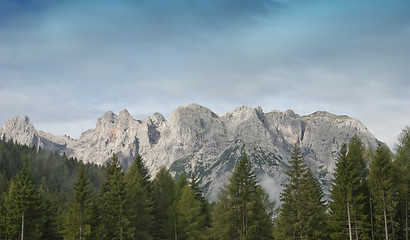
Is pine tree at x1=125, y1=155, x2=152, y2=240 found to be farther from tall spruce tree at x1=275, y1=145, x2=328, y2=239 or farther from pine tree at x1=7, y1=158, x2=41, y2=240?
tall spruce tree at x1=275, y1=145, x2=328, y2=239

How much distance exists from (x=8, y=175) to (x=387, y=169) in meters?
174

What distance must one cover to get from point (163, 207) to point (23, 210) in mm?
28406

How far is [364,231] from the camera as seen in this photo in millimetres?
57750

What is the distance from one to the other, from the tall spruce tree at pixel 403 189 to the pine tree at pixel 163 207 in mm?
40753

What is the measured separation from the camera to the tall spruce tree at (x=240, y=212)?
62.2m

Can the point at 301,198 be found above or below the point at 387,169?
below

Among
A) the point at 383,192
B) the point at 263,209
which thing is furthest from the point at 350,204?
the point at 263,209

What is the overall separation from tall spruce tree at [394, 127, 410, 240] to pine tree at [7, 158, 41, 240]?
55685 millimetres

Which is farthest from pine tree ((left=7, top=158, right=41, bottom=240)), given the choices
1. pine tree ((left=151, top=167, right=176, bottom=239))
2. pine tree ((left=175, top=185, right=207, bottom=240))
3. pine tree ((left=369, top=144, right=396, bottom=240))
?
pine tree ((left=369, top=144, right=396, bottom=240))

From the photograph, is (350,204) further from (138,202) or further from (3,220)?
(3,220)

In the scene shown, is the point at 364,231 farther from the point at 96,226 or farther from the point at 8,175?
the point at 8,175

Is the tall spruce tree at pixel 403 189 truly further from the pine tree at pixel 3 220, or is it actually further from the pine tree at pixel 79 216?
the pine tree at pixel 3 220

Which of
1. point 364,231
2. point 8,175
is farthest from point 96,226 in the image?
point 8,175

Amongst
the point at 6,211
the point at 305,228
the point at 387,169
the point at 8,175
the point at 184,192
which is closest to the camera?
the point at 387,169
